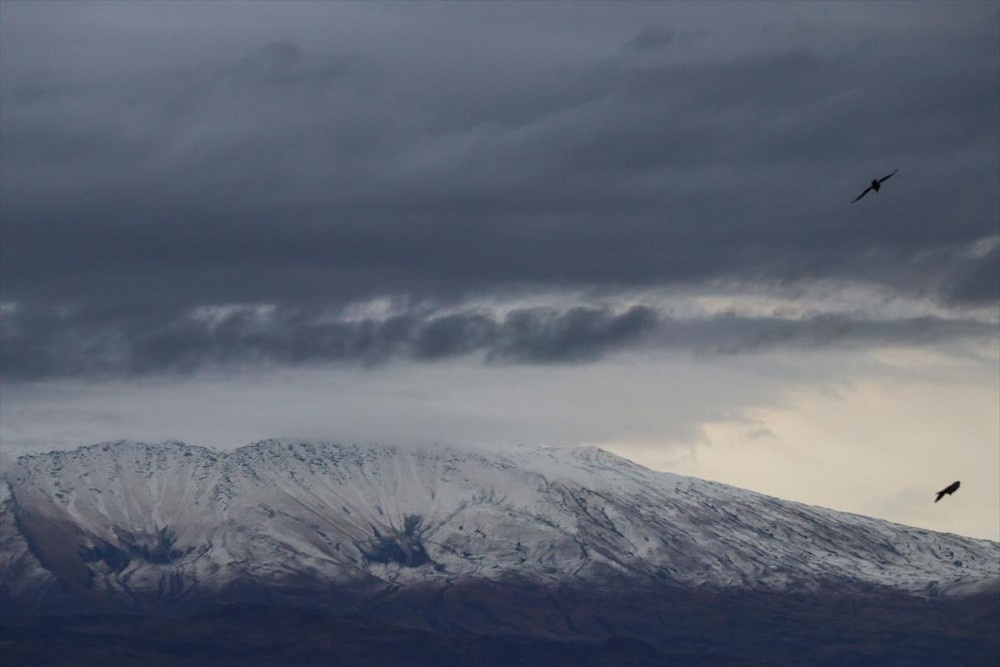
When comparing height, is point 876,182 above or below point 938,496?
above

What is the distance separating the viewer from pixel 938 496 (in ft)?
383

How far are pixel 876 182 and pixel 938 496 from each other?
28.9 m

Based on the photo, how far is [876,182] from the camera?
456 ft

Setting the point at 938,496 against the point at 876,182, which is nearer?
the point at 938,496
